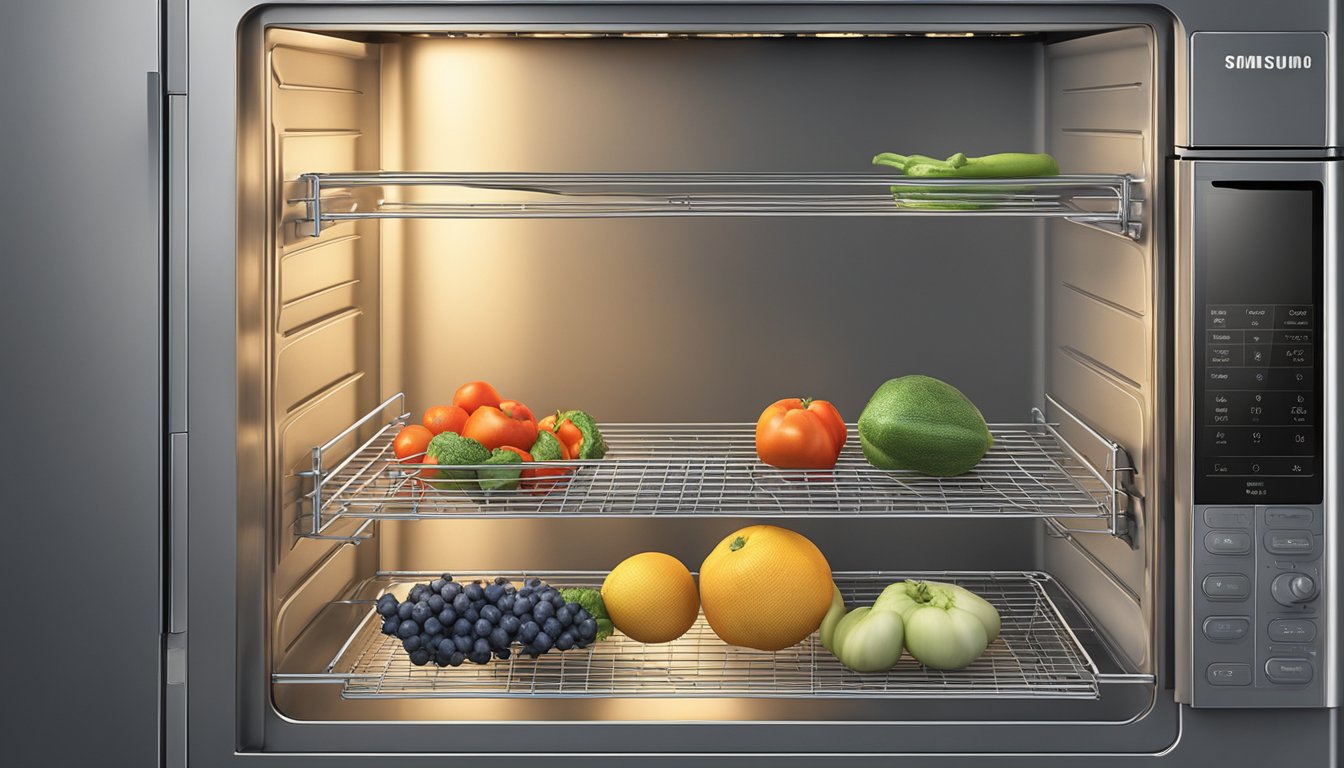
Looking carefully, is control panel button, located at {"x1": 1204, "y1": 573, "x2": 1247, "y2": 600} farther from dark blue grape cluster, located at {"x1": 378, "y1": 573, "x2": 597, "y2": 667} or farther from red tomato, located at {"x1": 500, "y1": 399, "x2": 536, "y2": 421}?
red tomato, located at {"x1": 500, "y1": 399, "x2": 536, "y2": 421}

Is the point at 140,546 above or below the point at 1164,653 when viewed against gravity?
above

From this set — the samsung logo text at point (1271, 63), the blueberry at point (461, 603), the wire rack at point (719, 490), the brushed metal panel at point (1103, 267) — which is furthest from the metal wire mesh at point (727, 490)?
the samsung logo text at point (1271, 63)

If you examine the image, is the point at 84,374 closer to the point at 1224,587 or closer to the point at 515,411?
the point at 515,411

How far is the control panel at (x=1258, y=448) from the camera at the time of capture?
1.25 meters

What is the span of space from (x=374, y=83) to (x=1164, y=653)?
127 cm

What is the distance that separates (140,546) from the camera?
1287mm

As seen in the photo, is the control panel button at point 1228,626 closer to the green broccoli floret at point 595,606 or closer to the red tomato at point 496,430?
the green broccoli floret at point 595,606

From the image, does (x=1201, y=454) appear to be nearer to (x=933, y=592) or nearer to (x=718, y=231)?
(x=933, y=592)

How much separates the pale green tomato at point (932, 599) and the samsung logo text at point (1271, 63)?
0.66m

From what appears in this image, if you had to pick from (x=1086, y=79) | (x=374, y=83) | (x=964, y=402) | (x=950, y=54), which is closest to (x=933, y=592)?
(x=964, y=402)

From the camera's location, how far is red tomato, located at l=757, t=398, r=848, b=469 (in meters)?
1.49

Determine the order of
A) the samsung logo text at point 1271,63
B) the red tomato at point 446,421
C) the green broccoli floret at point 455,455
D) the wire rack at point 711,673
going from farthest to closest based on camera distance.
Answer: the red tomato at point 446,421 < the green broccoli floret at point 455,455 < the wire rack at point 711,673 < the samsung logo text at point 1271,63

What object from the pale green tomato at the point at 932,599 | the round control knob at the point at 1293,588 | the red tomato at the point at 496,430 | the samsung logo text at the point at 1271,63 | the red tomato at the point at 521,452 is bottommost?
the pale green tomato at the point at 932,599

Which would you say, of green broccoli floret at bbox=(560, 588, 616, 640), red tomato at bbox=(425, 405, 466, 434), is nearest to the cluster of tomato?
red tomato at bbox=(425, 405, 466, 434)
